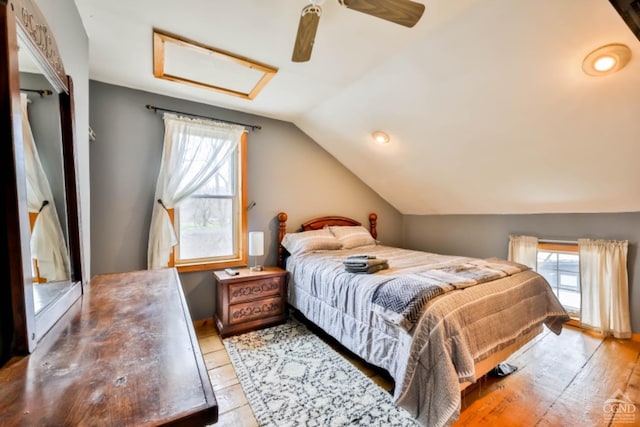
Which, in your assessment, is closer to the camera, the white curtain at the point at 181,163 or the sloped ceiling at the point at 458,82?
the sloped ceiling at the point at 458,82

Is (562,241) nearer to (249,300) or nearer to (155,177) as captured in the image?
(249,300)

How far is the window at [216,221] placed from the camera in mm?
2992

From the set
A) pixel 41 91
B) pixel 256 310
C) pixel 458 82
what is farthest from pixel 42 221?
pixel 458 82

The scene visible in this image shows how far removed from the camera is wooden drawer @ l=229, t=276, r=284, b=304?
2754 millimetres

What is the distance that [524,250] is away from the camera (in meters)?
3.26

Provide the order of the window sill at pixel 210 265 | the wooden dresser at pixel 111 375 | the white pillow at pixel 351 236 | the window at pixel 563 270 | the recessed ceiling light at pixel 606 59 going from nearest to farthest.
A: the wooden dresser at pixel 111 375 → the recessed ceiling light at pixel 606 59 → the window sill at pixel 210 265 → the window at pixel 563 270 → the white pillow at pixel 351 236

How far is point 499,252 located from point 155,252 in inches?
155

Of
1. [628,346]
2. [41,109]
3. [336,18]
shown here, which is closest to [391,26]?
[336,18]

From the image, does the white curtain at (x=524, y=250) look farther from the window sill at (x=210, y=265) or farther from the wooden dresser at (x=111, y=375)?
the wooden dresser at (x=111, y=375)

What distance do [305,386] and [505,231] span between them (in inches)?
118

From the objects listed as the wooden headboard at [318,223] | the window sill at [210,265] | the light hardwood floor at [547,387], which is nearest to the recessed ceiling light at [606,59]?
the light hardwood floor at [547,387]

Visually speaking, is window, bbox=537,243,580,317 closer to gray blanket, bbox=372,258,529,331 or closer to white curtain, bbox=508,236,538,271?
white curtain, bbox=508,236,538,271

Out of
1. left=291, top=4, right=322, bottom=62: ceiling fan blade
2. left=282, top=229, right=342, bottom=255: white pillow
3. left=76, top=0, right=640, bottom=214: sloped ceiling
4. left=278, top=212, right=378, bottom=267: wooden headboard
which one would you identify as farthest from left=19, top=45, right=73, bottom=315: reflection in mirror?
left=278, top=212, right=378, bottom=267: wooden headboard

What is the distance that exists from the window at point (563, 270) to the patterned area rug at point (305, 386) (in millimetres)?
2619
